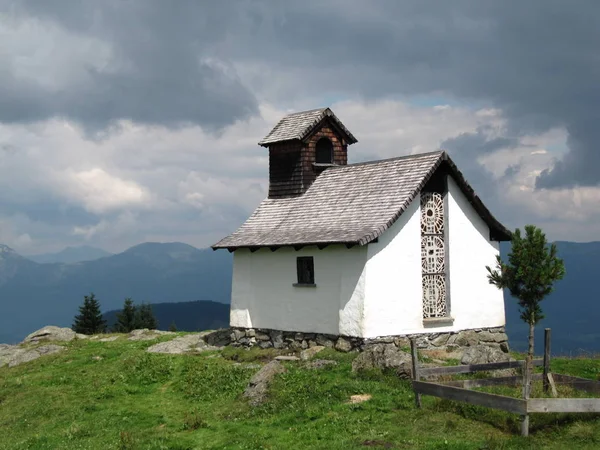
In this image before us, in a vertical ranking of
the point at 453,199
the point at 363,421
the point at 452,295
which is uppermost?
the point at 453,199

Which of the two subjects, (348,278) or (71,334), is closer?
(348,278)

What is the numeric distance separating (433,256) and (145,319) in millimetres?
40659

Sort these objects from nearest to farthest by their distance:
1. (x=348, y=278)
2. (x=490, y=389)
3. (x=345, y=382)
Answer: (x=490, y=389), (x=345, y=382), (x=348, y=278)

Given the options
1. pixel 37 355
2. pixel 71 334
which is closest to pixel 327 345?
Result: pixel 37 355

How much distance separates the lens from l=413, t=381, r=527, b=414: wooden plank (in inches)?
555

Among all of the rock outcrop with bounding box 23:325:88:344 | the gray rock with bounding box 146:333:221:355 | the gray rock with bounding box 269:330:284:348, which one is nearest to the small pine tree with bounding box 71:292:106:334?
the rock outcrop with bounding box 23:325:88:344

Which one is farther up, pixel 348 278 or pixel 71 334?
pixel 348 278

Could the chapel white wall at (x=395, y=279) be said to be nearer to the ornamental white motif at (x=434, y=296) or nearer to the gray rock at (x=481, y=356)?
the ornamental white motif at (x=434, y=296)

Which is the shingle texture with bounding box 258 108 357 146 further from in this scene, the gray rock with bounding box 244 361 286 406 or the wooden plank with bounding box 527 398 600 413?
the wooden plank with bounding box 527 398 600 413

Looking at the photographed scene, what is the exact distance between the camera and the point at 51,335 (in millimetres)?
37375

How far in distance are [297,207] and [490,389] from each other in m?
14.8

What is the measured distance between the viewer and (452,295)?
89.0 feet

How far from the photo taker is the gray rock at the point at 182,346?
2980cm

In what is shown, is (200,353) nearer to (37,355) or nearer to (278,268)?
(278,268)
